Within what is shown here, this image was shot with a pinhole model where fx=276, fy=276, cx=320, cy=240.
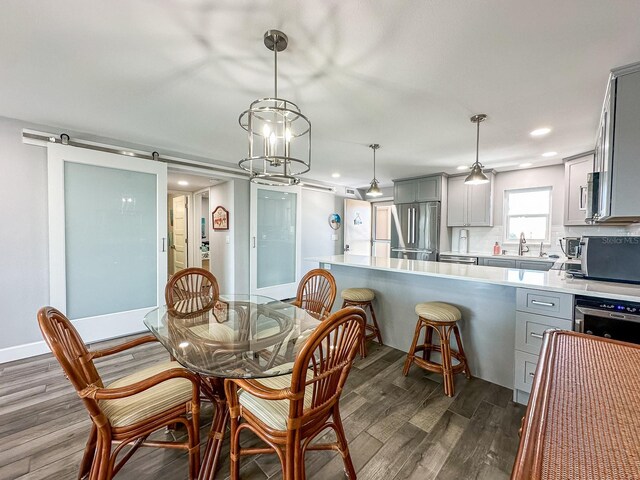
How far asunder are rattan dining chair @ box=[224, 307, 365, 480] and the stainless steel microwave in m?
2.01

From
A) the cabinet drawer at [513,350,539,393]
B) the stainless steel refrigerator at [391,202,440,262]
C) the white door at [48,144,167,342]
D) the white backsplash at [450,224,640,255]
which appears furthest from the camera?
the stainless steel refrigerator at [391,202,440,262]

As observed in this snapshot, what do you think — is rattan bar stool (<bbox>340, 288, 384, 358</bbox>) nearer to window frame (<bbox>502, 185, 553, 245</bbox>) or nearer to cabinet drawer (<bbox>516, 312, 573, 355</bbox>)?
cabinet drawer (<bbox>516, 312, 573, 355</bbox>)

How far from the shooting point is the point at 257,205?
465 cm

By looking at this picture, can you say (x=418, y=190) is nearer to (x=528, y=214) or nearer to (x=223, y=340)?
(x=528, y=214)

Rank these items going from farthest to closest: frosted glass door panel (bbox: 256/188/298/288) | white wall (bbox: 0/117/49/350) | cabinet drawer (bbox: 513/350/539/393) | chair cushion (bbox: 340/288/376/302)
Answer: frosted glass door panel (bbox: 256/188/298/288), chair cushion (bbox: 340/288/376/302), white wall (bbox: 0/117/49/350), cabinet drawer (bbox: 513/350/539/393)

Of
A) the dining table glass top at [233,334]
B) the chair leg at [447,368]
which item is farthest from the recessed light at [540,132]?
the dining table glass top at [233,334]

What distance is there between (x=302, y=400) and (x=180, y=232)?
6634 millimetres

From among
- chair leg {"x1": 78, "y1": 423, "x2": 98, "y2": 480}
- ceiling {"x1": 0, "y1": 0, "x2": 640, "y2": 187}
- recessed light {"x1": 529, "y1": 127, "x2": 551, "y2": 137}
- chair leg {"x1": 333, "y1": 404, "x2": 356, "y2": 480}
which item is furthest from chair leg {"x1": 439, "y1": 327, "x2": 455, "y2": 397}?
recessed light {"x1": 529, "y1": 127, "x2": 551, "y2": 137}

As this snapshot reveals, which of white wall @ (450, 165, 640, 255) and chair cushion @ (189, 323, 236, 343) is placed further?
white wall @ (450, 165, 640, 255)

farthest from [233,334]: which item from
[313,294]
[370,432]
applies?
[370,432]

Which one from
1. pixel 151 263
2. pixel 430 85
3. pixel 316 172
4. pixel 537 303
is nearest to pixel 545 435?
pixel 537 303

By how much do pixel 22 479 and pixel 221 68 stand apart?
8.46 feet

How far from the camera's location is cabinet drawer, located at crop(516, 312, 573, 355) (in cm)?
191

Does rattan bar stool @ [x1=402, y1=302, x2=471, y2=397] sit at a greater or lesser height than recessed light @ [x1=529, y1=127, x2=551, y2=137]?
lesser
